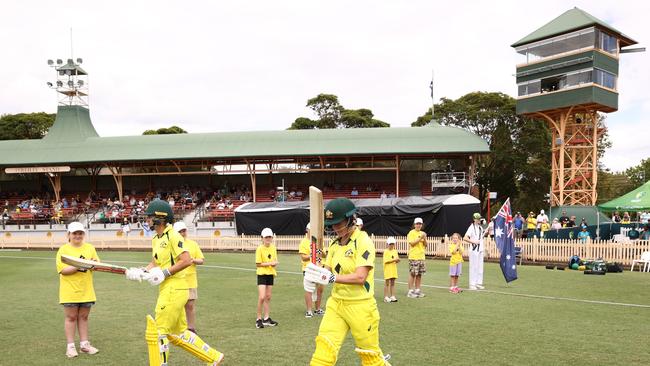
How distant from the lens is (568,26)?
3494 cm

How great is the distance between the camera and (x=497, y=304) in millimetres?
11430

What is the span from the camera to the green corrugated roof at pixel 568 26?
3425 cm

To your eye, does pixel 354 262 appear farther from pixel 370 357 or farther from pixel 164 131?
pixel 164 131

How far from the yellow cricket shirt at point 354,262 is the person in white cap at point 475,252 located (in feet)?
30.0

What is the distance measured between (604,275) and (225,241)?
1951 cm

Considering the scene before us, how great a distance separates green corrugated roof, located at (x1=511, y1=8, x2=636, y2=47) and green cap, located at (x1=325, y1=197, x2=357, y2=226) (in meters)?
35.3

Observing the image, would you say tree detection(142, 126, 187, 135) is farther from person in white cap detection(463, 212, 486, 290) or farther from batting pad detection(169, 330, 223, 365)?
batting pad detection(169, 330, 223, 365)

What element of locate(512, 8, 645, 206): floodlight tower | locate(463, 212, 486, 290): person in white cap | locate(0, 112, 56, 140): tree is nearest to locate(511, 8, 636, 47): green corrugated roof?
locate(512, 8, 645, 206): floodlight tower

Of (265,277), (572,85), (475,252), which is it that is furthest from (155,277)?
(572,85)

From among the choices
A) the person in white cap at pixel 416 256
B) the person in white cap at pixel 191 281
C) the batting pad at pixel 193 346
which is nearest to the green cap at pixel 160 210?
the batting pad at pixel 193 346

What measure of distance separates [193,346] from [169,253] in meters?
1.14

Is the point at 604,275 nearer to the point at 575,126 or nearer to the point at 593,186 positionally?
the point at 593,186

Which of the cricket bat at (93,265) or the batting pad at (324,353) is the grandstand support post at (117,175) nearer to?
the cricket bat at (93,265)

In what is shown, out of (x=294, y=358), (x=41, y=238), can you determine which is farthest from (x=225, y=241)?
(x=294, y=358)
